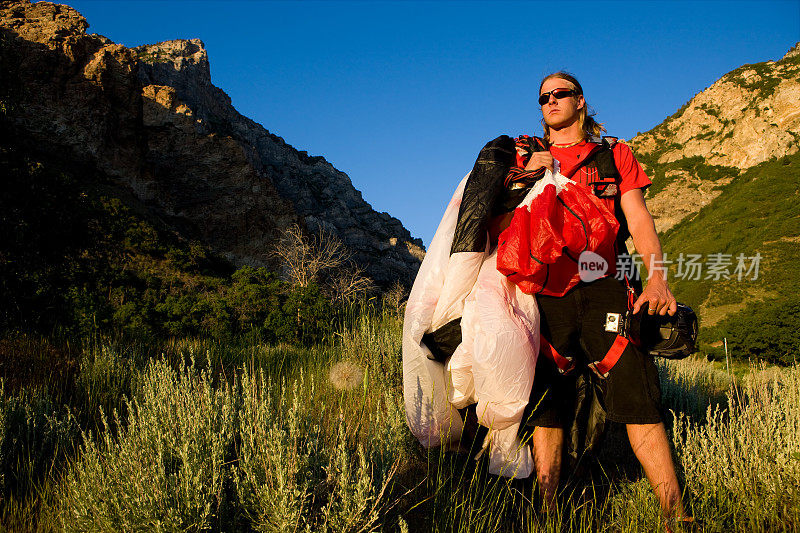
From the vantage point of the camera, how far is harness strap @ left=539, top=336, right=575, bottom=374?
243cm

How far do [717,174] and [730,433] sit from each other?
51.6m

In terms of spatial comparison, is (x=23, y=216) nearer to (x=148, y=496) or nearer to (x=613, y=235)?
(x=148, y=496)

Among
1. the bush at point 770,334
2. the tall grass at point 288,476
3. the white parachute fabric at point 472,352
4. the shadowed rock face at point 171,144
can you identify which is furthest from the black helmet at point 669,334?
the bush at point 770,334

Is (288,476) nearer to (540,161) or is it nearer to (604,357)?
(604,357)

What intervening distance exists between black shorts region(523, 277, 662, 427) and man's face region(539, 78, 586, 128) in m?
1.00

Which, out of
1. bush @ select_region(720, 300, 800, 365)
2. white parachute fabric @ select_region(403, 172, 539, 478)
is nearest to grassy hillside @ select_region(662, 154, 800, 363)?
bush @ select_region(720, 300, 800, 365)

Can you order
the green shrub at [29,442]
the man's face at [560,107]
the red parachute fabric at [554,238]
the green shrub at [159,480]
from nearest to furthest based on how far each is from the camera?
the green shrub at [159,480] < the red parachute fabric at [554,238] < the green shrub at [29,442] < the man's face at [560,107]

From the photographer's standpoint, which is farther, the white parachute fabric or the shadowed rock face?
the shadowed rock face

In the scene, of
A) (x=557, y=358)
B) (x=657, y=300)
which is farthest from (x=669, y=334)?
(x=557, y=358)

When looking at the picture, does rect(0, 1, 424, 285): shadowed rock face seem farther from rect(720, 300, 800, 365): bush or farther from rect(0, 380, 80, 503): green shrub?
rect(720, 300, 800, 365): bush

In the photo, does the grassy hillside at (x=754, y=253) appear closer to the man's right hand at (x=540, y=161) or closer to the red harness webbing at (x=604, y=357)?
the red harness webbing at (x=604, y=357)

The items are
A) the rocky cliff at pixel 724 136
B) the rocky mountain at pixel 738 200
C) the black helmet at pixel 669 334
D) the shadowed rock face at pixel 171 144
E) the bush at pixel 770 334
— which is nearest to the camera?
the black helmet at pixel 669 334

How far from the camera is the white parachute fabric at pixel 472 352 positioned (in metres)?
2.25

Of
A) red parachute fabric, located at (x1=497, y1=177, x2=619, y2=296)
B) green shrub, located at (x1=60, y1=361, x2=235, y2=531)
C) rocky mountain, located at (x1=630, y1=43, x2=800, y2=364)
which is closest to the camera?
green shrub, located at (x1=60, y1=361, x2=235, y2=531)
